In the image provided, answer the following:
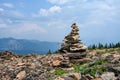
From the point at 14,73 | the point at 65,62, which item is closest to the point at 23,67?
the point at 14,73

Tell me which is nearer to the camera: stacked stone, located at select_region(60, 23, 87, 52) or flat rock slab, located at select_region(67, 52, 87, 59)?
flat rock slab, located at select_region(67, 52, 87, 59)

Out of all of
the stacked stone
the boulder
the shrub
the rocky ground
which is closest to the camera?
the boulder

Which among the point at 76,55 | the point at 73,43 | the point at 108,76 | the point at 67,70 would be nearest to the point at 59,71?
the point at 67,70

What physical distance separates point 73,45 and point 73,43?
26.9 inches

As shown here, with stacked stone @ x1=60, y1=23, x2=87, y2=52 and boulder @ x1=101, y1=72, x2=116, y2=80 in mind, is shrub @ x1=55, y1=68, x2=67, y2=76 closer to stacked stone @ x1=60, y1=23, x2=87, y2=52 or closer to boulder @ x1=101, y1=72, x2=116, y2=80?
boulder @ x1=101, y1=72, x2=116, y2=80

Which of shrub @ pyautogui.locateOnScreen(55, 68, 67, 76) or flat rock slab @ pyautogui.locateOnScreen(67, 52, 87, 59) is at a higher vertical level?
flat rock slab @ pyautogui.locateOnScreen(67, 52, 87, 59)

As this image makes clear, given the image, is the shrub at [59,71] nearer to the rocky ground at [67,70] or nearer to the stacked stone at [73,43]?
the rocky ground at [67,70]

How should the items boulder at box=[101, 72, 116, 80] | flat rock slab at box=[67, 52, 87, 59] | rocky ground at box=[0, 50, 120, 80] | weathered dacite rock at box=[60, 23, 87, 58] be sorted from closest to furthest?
1. boulder at box=[101, 72, 116, 80]
2. rocky ground at box=[0, 50, 120, 80]
3. flat rock slab at box=[67, 52, 87, 59]
4. weathered dacite rock at box=[60, 23, 87, 58]

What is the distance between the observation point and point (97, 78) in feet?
110

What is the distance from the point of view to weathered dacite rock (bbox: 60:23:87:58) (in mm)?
46513

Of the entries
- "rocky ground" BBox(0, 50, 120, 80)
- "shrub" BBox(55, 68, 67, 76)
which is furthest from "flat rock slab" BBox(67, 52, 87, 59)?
"shrub" BBox(55, 68, 67, 76)

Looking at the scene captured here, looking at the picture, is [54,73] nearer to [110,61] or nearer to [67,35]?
[110,61]

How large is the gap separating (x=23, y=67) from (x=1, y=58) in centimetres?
1738

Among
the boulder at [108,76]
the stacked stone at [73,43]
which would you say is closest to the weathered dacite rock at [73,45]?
the stacked stone at [73,43]
